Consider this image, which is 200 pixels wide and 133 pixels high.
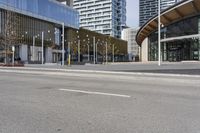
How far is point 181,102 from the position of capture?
968 centimetres

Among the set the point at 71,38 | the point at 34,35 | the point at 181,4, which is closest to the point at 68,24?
the point at 71,38

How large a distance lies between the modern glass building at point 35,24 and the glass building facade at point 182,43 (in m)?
32.4

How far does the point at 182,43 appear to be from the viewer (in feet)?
179

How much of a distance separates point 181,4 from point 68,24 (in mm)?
64242

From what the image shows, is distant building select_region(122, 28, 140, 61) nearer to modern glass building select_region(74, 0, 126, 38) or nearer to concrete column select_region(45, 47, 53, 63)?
modern glass building select_region(74, 0, 126, 38)

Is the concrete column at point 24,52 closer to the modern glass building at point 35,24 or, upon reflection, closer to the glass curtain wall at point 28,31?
the modern glass building at point 35,24

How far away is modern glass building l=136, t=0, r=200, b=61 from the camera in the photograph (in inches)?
1962

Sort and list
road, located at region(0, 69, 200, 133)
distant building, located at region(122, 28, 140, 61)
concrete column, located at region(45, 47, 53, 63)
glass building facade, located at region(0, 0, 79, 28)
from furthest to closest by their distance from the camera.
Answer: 1. distant building, located at region(122, 28, 140, 61)
2. concrete column, located at region(45, 47, 53, 63)
3. glass building facade, located at region(0, 0, 79, 28)
4. road, located at region(0, 69, 200, 133)

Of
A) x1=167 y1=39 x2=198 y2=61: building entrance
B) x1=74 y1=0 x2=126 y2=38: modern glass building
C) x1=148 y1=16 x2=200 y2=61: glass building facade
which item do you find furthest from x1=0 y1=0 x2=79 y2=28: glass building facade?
x1=74 y1=0 x2=126 y2=38: modern glass building

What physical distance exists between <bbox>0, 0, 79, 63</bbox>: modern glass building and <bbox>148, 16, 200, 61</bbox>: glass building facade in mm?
32407

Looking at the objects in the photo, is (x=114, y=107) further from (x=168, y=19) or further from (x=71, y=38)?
(x=71, y=38)

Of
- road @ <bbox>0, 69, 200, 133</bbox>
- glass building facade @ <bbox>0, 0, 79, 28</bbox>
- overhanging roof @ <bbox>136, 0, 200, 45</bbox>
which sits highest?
glass building facade @ <bbox>0, 0, 79, 28</bbox>

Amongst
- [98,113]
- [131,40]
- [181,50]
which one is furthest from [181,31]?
[131,40]

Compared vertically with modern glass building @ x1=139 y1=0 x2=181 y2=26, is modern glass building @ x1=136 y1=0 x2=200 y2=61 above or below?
below
